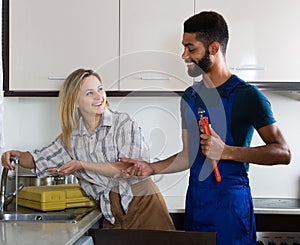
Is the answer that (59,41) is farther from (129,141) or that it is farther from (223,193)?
(223,193)

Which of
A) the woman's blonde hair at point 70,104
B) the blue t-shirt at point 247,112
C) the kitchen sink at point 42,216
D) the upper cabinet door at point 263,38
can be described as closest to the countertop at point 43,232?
the kitchen sink at point 42,216

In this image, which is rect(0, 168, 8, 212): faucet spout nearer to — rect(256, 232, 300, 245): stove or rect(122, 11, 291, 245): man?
rect(122, 11, 291, 245): man

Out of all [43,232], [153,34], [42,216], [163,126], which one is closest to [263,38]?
[153,34]

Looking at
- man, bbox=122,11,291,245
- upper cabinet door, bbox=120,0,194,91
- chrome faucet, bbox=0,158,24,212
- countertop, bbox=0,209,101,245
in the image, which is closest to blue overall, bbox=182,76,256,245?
man, bbox=122,11,291,245

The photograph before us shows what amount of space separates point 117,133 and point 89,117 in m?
0.13

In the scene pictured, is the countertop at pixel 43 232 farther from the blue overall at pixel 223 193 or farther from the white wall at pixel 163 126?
the white wall at pixel 163 126

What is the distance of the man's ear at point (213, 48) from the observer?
75.8 inches

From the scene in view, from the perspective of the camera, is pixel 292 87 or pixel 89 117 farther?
pixel 292 87

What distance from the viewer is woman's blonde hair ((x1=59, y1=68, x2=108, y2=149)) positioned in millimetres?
2166

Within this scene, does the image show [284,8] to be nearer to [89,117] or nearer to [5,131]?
[89,117]

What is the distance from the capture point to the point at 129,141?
2115mm

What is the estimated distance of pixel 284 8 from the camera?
98.7 inches

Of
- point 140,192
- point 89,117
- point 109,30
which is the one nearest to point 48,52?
point 109,30

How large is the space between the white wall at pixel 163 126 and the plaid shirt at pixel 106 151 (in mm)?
542
